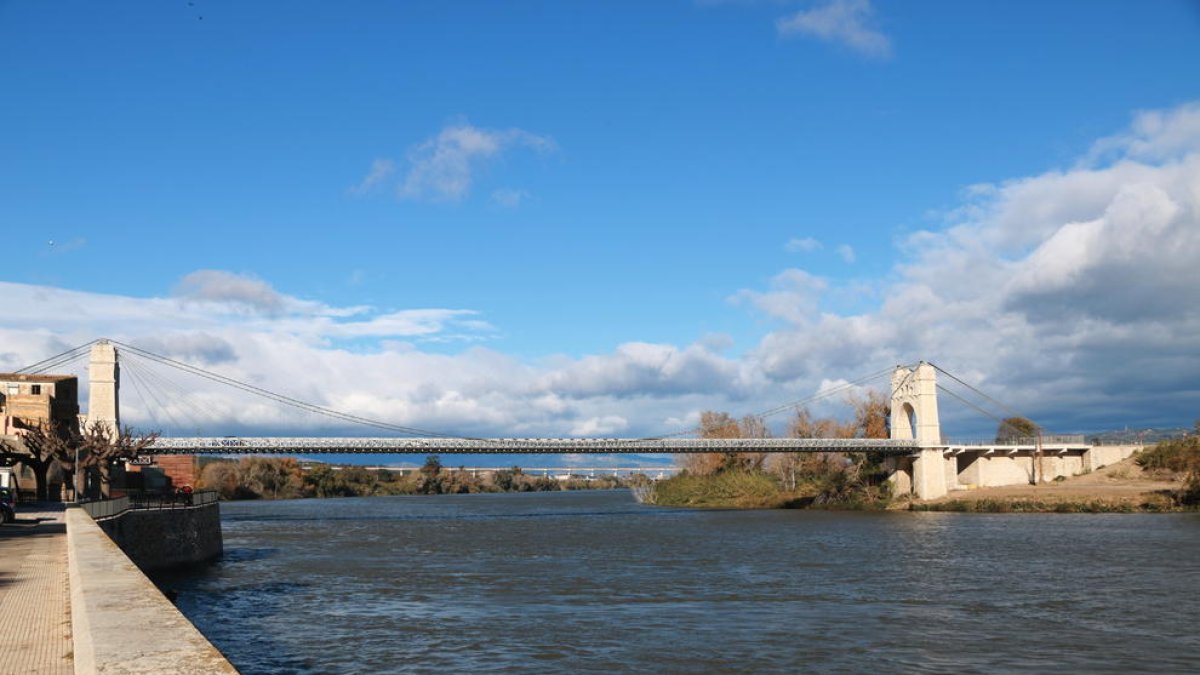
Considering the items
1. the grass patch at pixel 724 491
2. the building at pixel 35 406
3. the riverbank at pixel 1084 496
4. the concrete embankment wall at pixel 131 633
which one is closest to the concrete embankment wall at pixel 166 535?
the concrete embankment wall at pixel 131 633

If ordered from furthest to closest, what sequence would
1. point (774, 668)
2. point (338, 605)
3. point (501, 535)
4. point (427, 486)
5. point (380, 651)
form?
point (427, 486)
point (501, 535)
point (338, 605)
point (380, 651)
point (774, 668)

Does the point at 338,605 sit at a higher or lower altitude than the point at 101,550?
lower

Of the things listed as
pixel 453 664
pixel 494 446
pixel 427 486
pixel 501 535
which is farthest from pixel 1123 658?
pixel 427 486

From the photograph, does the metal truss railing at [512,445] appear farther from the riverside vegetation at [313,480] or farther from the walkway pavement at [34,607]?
the walkway pavement at [34,607]

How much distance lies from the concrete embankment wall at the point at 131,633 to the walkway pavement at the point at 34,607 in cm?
80

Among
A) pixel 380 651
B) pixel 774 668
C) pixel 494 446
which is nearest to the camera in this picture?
pixel 774 668

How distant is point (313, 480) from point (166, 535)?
5060 inches

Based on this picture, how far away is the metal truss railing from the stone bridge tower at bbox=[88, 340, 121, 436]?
14.4ft

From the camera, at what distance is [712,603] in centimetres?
2750

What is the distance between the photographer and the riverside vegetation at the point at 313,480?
14362 centimetres

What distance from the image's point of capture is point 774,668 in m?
19.2

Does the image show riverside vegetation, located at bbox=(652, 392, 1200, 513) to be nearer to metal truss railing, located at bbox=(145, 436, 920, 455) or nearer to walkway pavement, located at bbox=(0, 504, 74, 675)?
metal truss railing, located at bbox=(145, 436, 920, 455)

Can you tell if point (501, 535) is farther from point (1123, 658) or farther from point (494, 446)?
point (1123, 658)

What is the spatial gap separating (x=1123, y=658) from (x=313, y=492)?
150537 mm
